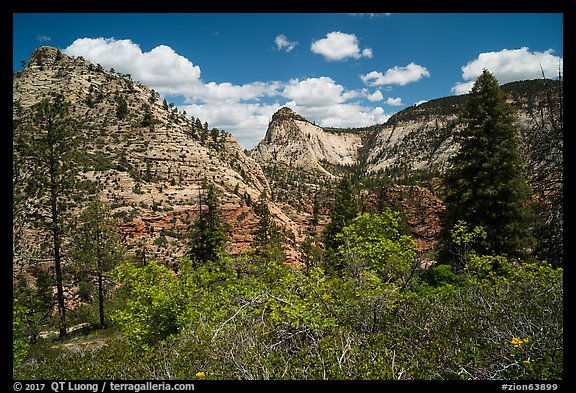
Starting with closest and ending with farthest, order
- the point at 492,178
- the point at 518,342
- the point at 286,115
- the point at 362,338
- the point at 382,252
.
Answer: the point at 518,342 < the point at 362,338 < the point at 382,252 < the point at 492,178 < the point at 286,115

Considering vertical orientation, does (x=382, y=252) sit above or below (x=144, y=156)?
below

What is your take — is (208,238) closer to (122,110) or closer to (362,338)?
(362,338)

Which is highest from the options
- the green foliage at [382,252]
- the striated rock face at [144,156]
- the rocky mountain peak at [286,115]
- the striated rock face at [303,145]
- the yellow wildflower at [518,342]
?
the rocky mountain peak at [286,115]

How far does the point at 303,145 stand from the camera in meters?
153

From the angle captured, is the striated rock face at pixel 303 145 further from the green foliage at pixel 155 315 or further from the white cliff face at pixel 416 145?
the green foliage at pixel 155 315

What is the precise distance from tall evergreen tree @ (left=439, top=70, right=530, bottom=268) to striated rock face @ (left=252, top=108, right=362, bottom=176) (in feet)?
396

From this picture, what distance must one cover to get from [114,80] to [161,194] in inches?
1241

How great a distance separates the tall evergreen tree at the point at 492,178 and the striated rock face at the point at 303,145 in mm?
120727

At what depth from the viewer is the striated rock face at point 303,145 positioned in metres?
147

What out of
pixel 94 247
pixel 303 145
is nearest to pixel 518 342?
pixel 94 247

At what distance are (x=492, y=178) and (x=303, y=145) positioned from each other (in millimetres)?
140354

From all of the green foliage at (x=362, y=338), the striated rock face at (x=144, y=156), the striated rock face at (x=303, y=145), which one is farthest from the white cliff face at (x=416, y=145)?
the green foliage at (x=362, y=338)
